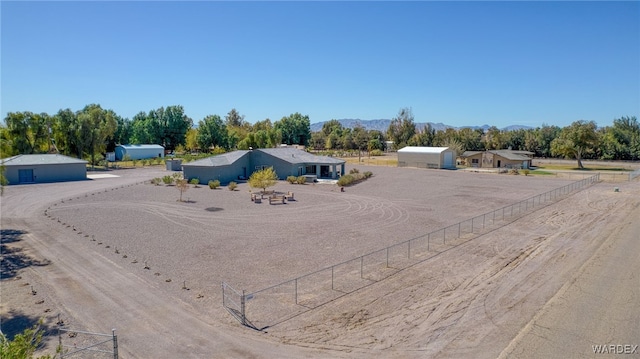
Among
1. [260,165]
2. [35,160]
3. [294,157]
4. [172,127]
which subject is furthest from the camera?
[172,127]

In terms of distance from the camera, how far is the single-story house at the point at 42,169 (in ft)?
157

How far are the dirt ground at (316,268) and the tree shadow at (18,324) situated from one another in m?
0.06

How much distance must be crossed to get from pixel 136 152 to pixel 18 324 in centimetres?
7932

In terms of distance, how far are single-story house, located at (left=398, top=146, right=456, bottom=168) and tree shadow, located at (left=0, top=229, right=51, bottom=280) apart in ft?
201

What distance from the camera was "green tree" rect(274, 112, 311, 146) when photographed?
12925 cm

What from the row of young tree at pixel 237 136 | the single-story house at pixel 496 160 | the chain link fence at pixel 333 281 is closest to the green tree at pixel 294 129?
the row of young tree at pixel 237 136

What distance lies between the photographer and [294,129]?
424 feet

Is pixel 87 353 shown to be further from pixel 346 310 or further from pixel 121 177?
pixel 121 177

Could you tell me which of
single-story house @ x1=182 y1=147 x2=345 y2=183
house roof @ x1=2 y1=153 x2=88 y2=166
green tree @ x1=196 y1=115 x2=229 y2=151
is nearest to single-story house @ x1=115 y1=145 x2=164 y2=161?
green tree @ x1=196 y1=115 x2=229 y2=151

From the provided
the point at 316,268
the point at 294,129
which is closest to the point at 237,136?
the point at 294,129

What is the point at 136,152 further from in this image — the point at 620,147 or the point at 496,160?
the point at 620,147

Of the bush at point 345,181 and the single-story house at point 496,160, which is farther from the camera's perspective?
the single-story house at point 496,160

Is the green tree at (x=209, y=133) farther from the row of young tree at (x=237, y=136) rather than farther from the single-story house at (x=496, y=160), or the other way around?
the single-story house at (x=496, y=160)

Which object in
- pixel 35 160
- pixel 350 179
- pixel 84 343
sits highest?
pixel 35 160
